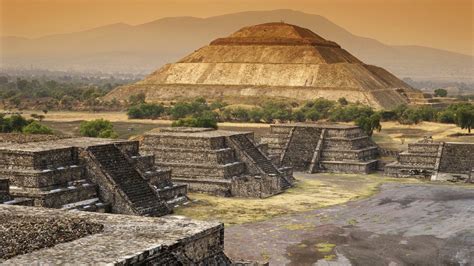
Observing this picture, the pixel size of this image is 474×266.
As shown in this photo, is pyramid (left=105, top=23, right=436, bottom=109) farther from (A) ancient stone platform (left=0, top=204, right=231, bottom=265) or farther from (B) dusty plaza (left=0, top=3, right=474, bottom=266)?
(A) ancient stone platform (left=0, top=204, right=231, bottom=265)

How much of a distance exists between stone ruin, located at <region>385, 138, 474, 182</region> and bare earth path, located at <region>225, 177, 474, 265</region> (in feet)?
32.8

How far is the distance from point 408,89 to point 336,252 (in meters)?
129

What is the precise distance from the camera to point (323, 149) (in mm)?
53094

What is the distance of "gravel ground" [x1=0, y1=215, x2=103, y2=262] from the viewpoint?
56.5 feet

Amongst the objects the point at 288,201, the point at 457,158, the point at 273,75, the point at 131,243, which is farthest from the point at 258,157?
the point at 273,75

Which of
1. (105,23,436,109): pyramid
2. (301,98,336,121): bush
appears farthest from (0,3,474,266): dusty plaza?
Result: (105,23,436,109): pyramid

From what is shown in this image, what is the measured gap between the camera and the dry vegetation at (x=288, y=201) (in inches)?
1334

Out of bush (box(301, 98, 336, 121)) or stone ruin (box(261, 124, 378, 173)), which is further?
bush (box(301, 98, 336, 121))

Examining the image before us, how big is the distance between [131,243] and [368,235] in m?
14.4

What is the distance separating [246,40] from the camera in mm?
157625

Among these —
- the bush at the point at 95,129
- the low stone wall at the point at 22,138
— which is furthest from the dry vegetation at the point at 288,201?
the bush at the point at 95,129

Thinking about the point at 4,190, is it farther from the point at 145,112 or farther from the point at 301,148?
the point at 145,112

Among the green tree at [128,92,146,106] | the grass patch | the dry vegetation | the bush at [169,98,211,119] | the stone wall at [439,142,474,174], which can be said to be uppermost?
the green tree at [128,92,146,106]

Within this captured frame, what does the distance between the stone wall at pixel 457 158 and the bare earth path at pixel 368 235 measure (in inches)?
405
